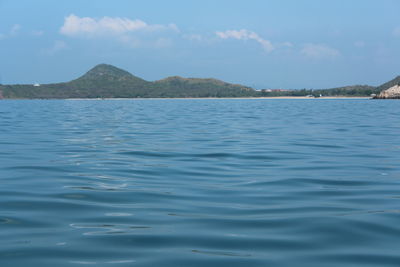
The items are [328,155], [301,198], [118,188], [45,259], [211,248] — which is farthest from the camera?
[328,155]

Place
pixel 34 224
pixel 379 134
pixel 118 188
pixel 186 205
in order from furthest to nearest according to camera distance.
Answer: pixel 379 134 < pixel 118 188 < pixel 186 205 < pixel 34 224

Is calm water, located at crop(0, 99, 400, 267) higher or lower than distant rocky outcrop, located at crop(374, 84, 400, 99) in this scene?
lower

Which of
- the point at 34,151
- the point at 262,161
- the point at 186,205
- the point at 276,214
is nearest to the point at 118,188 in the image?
the point at 186,205

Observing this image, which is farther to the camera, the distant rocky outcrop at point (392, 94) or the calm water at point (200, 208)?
the distant rocky outcrop at point (392, 94)

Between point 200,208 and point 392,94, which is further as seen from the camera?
point 392,94

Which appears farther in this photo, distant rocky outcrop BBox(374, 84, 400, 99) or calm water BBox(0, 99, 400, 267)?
distant rocky outcrop BBox(374, 84, 400, 99)

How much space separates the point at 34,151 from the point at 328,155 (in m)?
9.27

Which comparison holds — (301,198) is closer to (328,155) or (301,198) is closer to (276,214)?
(276,214)

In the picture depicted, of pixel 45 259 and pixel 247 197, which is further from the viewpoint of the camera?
pixel 247 197

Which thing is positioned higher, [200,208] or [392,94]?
[392,94]

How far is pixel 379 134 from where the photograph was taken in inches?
857

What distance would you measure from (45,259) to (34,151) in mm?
10721

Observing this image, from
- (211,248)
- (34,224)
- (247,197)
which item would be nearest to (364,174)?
(247,197)

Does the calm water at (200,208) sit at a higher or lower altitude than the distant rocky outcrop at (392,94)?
lower
